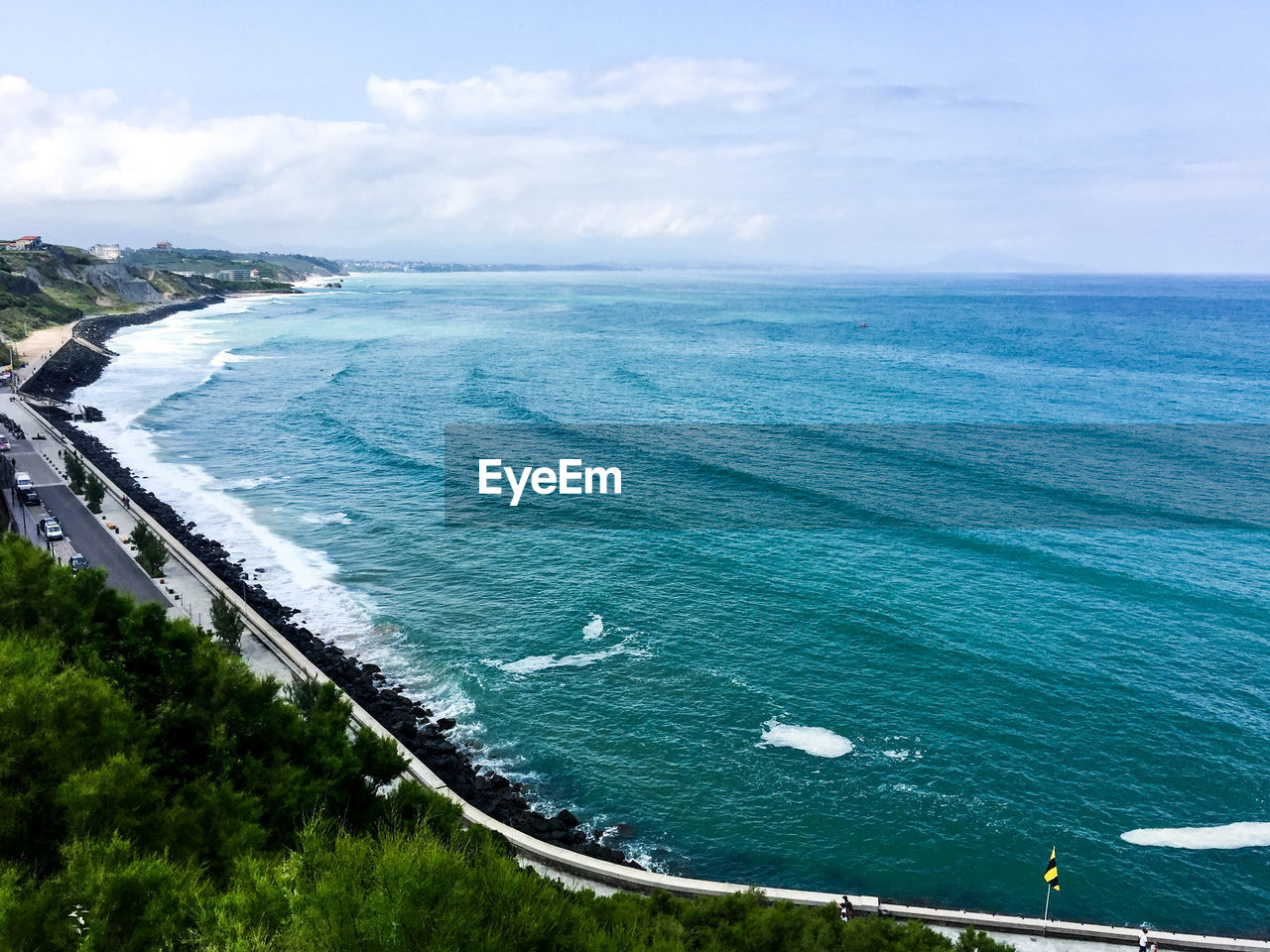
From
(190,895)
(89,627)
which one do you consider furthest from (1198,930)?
(89,627)

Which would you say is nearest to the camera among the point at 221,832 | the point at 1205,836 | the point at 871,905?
the point at 221,832

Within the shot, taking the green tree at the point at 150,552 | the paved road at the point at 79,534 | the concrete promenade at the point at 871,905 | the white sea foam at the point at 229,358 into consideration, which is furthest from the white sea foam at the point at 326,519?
the white sea foam at the point at 229,358

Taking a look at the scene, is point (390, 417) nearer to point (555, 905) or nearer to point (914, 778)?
point (914, 778)

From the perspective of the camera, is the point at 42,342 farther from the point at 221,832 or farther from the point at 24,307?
the point at 221,832

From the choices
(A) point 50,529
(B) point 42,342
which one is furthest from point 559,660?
(B) point 42,342

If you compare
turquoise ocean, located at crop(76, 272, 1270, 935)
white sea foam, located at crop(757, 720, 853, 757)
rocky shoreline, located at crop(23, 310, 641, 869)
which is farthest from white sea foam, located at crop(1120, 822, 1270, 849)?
rocky shoreline, located at crop(23, 310, 641, 869)

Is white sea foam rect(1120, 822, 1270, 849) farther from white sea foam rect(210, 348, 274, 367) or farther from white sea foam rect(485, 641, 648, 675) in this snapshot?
white sea foam rect(210, 348, 274, 367)

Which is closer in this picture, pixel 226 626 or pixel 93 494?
pixel 226 626
